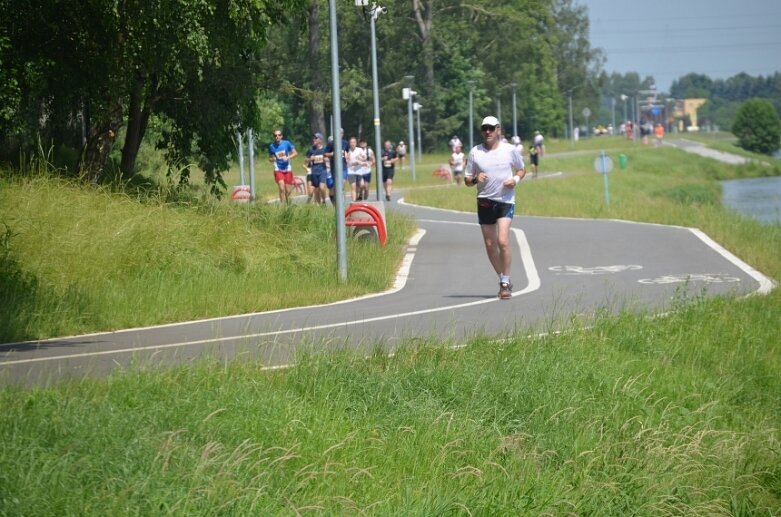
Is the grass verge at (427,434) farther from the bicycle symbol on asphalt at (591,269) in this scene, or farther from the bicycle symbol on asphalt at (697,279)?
the bicycle symbol on asphalt at (591,269)

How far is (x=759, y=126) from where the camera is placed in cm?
13525

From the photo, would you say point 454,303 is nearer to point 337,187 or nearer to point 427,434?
point 337,187

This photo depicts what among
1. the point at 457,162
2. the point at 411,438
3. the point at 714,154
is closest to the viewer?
the point at 411,438

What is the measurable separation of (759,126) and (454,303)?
408 ft

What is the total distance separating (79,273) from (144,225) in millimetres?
2320

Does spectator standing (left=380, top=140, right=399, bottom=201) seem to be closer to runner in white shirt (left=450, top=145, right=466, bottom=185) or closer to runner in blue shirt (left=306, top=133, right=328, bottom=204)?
runner in blue shirt (left=306, top=133, right=328, bottom=204)

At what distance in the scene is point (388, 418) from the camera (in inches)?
350

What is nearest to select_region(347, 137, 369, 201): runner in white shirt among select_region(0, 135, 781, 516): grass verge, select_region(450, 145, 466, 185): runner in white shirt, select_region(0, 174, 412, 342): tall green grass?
select_region(0, 174, 412, 342): tall green grass

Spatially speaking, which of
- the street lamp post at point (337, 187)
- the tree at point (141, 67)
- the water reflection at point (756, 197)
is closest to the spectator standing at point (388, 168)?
the water reflection at point (756, 197)

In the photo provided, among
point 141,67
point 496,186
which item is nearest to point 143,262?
point 496,186

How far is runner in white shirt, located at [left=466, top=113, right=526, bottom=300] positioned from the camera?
16375mm

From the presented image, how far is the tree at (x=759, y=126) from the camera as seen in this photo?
135 m

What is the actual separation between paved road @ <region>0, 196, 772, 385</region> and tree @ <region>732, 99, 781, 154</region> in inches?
4354

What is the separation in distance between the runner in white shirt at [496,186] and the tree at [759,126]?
402 ft
